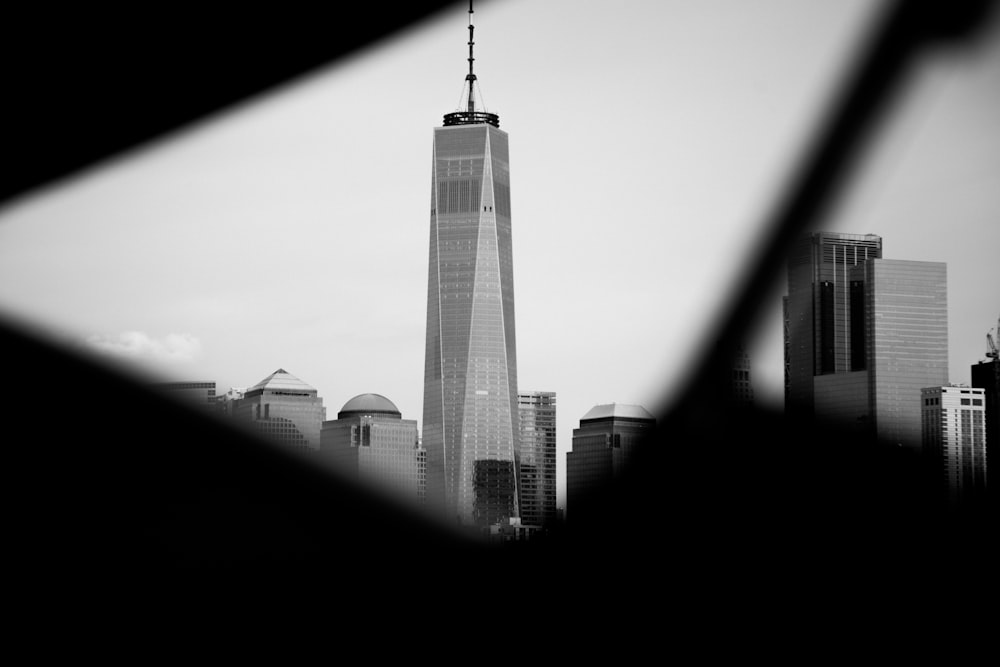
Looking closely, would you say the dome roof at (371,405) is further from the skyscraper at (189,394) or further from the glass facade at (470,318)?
the glass facade at (470,318)

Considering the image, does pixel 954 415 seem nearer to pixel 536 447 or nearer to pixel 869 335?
pixel 869 335

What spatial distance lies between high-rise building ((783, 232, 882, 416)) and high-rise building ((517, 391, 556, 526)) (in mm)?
25502

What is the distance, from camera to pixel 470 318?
64125 mm

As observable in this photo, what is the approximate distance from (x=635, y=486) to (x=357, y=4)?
1.79 metres

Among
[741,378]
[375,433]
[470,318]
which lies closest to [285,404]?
[741,378]

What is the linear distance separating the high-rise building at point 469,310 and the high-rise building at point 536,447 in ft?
5.33

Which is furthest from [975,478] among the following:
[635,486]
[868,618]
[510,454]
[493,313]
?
[493,313]

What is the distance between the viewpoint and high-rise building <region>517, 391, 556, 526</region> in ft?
133

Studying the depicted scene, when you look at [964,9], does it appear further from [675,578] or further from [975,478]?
[675,578]

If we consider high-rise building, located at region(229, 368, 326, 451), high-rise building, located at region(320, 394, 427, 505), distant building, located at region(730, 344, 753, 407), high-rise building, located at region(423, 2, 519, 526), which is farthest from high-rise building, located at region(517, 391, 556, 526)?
distant building, located at region(730, 344, 753, 407)

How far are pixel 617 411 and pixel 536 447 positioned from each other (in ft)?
133

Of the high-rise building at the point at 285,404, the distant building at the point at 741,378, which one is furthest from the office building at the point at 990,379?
the high-rise building at the point at 285,404

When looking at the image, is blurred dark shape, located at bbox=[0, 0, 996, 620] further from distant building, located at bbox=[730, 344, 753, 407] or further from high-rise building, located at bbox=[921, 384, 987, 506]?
high-rise building, located at bbox=[921, 384, 987, 506]

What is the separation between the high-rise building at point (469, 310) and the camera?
63406 millimetres
